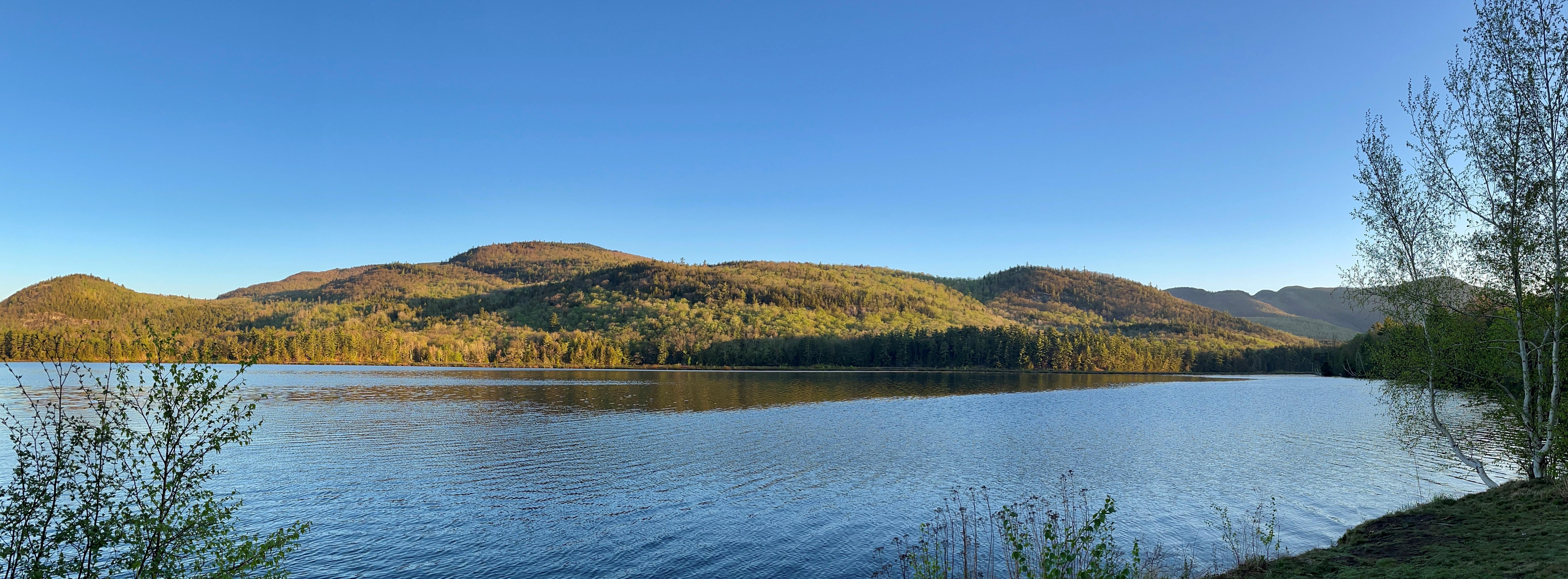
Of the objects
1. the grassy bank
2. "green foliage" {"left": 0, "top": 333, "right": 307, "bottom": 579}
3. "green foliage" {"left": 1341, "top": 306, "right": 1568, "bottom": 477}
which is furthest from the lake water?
"green foliage" {"left": 0, "top": 333, "right": 307, "bottom": 579}

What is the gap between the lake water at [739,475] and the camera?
2105 cm

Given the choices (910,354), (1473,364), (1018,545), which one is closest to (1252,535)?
(1473,364)

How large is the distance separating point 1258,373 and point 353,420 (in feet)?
655

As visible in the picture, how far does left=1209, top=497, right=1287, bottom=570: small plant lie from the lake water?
1.70 ft

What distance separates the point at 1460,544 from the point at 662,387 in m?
87.9

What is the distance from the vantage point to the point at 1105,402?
253ft

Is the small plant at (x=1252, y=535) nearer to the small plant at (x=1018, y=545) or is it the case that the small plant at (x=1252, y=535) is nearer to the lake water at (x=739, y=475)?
the lake water at (x=739, y=475)

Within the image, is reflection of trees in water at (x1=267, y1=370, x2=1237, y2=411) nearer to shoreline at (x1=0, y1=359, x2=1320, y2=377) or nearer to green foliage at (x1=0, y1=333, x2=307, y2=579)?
shoreline at (x1=0, y1=359, x2=1320, y2=377)

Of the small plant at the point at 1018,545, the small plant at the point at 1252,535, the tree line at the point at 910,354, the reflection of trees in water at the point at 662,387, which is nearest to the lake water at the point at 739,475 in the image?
the small plant at the point at 1252,535

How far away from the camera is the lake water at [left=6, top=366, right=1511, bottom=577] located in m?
21.0

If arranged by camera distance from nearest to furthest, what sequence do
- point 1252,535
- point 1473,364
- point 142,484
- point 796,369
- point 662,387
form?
1. point 142,484
2. point 1252,535
3. point 1473,364
4. point 662,387
5. point 796,369

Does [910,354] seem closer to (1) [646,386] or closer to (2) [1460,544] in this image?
(1) [646,386]

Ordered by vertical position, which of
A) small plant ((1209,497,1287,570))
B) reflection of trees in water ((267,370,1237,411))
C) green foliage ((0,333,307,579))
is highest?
green foliage ((0,333,307,579))

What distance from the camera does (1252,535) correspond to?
2177 cm
